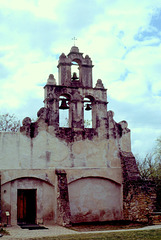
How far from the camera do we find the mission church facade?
715 inches

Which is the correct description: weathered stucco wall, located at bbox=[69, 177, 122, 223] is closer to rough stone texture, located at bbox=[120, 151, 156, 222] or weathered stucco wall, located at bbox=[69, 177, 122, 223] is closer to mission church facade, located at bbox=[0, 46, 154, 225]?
mission church facade, located at bbox=[0, 46, 154, 225]

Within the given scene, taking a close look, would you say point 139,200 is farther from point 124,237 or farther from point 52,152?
point 124,237

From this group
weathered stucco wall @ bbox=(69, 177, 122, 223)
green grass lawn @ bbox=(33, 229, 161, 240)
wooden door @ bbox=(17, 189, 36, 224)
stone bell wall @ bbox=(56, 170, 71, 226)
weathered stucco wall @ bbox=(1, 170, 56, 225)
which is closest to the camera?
green grass lawn @ bbox=(33, 229, 161, 240)

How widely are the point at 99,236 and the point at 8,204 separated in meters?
6.40

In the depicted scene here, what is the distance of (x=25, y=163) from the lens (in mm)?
18406

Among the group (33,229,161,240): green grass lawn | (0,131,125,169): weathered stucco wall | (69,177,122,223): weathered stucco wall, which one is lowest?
(33,229,161,240): green grass lawn

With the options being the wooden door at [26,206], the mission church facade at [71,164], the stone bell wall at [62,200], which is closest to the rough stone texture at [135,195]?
the mission church facade at [71,164]

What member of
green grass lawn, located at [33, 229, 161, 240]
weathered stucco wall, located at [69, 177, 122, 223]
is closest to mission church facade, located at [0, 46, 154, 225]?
weathered stucco wall, located at [69, 177, 122, 223]

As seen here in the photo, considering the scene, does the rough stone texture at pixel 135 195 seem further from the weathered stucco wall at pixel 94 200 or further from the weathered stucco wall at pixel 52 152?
the weathered stucco wall at pixel 52 152

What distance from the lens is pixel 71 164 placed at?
19188 millimetres

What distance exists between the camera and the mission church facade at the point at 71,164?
18.2m

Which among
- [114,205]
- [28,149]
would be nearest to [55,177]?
[28,149]

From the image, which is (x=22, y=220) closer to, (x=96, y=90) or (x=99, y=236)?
(x=99, y=236)

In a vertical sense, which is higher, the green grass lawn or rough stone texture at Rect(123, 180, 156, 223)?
rough stone texture at Rect(123, 180, 156, 223)
